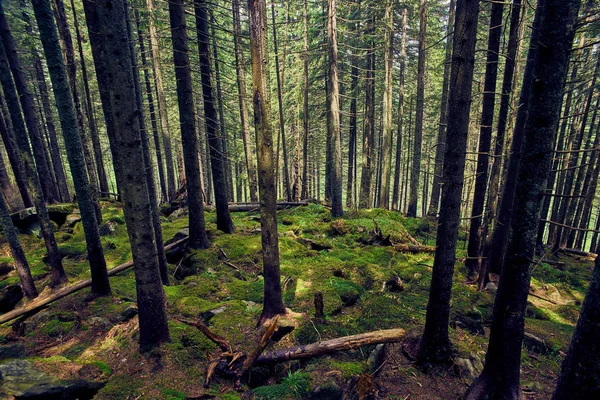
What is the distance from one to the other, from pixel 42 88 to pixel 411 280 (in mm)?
26810

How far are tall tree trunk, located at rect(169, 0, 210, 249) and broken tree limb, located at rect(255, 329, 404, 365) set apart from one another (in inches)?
244

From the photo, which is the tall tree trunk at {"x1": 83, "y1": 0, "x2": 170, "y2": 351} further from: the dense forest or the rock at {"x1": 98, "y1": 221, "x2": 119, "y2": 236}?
the rock at {"x1": 98, "y1": 221, "x2": 119, "y2": 236}

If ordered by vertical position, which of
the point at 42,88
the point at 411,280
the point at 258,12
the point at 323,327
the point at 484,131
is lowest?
the point at 411,280

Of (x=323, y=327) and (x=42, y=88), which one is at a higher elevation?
(x=42, y=88)

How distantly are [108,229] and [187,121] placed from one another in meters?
6.94

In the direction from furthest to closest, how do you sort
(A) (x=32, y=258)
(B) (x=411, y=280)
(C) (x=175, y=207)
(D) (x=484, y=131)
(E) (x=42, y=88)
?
(E) (x=42, y=88) < (C) (x=175, y=207) < (A) (x=32, y=258) < (B) (x=411, y=280) < (D) (x=484, y=131)

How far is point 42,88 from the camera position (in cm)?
2016

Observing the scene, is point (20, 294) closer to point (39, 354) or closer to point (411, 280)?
point (39, 354)

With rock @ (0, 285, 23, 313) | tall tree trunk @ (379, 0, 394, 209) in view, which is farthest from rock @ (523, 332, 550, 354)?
tall tree trunk @ (379, 0, 394, 209)

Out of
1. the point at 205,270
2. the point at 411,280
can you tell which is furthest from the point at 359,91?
the point at 205,270

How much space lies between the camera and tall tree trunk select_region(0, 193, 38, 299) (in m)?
6.86

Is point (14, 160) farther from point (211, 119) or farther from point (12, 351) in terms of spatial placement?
point (12, 351)

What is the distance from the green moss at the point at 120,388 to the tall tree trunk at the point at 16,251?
195 inches

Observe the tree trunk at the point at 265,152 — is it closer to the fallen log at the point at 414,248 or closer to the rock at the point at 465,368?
the rock at the point at 465,368
